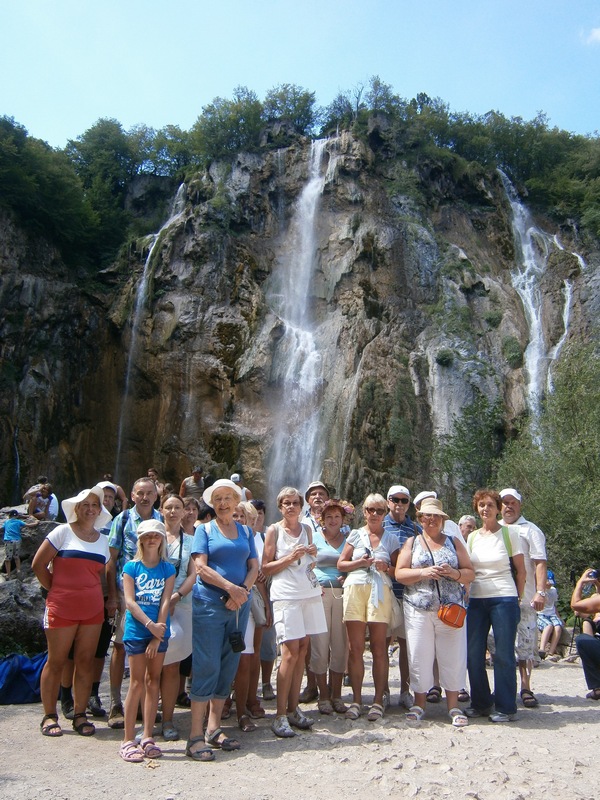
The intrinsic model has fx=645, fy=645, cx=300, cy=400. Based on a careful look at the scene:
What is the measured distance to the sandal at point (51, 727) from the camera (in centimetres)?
499

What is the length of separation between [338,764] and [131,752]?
4.67 feet

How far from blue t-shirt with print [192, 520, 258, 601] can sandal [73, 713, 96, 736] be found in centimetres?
140

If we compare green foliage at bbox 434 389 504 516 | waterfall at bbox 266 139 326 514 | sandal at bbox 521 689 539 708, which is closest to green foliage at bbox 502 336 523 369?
green foliage at bbox 434 389 504 516

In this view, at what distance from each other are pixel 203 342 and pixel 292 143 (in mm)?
12920

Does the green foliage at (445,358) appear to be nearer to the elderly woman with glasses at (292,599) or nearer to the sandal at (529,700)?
the sandal at (529,700)

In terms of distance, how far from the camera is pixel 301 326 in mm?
25203

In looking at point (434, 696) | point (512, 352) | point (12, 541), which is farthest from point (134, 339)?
point (434, 696)

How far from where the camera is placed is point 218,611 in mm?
4789

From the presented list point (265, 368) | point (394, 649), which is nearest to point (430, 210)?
point (265, 368)

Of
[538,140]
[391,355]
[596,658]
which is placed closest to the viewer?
[596,658]

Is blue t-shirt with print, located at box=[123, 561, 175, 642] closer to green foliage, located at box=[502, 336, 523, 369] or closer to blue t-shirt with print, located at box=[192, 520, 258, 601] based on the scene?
blue t-shirt with print, located at box=[192, 520, 258, 601]

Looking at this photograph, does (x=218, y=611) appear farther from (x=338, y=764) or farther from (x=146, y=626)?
(x=338, y=764)

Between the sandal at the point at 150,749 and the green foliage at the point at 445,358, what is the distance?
731 inches

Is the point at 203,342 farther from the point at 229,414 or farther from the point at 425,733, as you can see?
the point at 425,733
